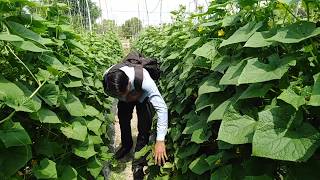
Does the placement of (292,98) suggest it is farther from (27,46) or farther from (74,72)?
(74,72)

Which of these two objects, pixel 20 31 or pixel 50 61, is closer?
pixel 20 31

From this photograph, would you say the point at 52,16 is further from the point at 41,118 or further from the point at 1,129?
the point at 1,129

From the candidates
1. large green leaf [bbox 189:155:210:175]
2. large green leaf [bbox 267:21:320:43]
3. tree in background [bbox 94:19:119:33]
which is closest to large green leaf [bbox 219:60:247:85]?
large green leaf [bbox 267:21:320:43]

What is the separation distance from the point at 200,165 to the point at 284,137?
1.07 meters

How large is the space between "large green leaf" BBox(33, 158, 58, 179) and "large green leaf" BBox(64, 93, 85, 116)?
0.47 metres

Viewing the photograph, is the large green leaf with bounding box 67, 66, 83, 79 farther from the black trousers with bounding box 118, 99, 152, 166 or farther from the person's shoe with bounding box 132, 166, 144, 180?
the person's shoe with bounding box 132, 166, 144, 180

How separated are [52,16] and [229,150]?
1.66 metres

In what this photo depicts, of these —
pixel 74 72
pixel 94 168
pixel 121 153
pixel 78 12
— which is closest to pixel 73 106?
pixel 74 72

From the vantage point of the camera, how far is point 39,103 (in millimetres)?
1903

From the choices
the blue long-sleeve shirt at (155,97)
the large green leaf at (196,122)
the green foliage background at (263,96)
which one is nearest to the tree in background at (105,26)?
the blue long-sleeve shirt at (155,97)

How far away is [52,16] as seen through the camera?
9.16 feet

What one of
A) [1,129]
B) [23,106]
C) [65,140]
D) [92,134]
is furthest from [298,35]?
[92,134]

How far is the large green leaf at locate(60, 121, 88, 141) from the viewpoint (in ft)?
8.09

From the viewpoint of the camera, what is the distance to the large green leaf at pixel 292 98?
1434 mm
